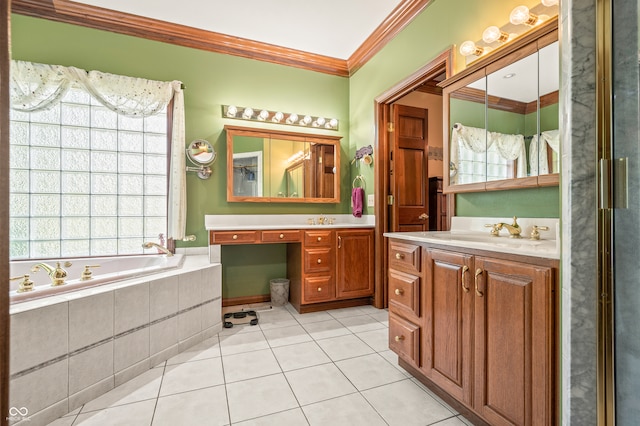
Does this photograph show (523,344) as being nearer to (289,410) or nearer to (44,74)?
(289,410)

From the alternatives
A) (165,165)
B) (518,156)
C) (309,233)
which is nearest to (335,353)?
(309,233)

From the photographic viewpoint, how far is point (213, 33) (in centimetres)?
309

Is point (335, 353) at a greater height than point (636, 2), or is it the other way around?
point (636, 2)

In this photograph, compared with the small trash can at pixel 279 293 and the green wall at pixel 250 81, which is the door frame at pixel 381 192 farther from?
the small trash can at pixel 279 293

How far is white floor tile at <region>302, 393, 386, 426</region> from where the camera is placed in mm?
1416

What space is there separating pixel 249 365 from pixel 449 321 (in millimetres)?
1287

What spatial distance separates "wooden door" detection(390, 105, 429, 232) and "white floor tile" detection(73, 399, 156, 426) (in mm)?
2468

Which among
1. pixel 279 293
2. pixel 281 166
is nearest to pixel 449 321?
pixel 279 293

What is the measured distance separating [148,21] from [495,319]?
3676 millimetres

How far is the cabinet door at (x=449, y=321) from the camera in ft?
4.45

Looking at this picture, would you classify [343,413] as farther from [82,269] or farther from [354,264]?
[82,269]

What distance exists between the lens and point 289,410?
1.50 metres

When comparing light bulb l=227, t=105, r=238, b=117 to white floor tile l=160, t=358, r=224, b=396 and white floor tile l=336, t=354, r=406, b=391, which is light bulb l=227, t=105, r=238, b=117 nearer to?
white floor tile l=160, t=358, r=224, b=396

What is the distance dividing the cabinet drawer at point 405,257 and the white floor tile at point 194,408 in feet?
3.99
